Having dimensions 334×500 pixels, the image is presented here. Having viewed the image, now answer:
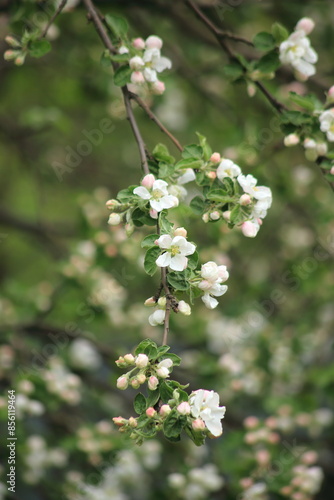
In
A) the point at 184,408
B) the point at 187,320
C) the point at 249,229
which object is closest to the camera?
the point at 184,408

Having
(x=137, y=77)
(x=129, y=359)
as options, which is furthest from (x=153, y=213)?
(x=137, y=77)

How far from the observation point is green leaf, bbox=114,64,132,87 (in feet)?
5.91

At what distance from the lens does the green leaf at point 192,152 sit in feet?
5.62

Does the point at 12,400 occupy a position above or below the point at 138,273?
below

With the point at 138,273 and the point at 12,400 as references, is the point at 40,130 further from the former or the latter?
the point at 12,400

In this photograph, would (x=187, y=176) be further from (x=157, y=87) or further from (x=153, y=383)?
(x=153, y=383)

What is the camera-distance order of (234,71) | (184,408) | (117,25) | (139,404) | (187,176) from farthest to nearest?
(234,71)
(117,25)
(187,176)
(139,404)
(184,408)

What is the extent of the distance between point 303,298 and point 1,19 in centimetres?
281

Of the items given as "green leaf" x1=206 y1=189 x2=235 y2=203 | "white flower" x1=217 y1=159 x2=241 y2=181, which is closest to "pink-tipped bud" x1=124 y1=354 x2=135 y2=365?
"green leaf" x1=206 y1=189 x2=235 y2=203

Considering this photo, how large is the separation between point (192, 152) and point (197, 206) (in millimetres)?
174

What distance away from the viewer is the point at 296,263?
12.1 ft

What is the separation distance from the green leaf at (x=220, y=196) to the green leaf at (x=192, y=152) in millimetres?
145

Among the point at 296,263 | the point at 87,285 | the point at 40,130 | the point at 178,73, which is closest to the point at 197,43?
the point at 178,73

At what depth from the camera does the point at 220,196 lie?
5.28 ft
